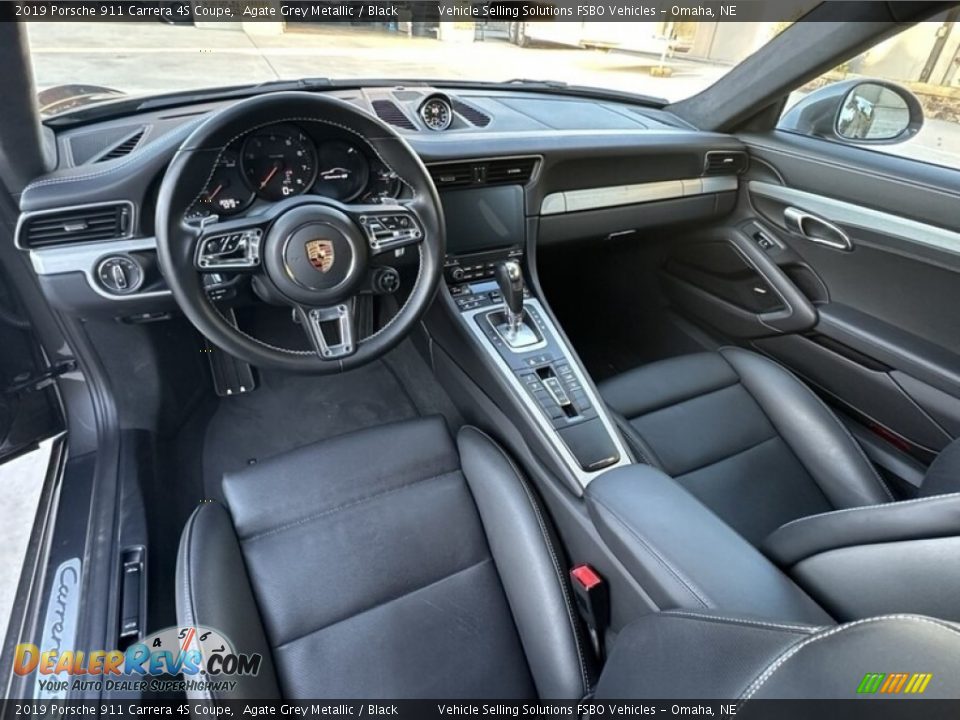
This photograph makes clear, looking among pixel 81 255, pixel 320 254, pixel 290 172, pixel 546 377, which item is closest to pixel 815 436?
pixel 546 377

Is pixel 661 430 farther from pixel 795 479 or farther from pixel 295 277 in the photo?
pixel 295 277

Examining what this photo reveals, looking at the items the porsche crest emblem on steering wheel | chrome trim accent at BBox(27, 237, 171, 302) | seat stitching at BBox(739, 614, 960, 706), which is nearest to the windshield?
chrome trim accent at BBox(27, 237, 171, 302)

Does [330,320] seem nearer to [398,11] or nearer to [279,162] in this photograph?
[279,162]

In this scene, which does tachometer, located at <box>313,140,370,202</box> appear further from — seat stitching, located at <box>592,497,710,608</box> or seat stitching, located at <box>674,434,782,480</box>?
seat stitching, located at <box>674,434,782,480</box>

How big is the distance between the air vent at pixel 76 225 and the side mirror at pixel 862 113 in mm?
2092

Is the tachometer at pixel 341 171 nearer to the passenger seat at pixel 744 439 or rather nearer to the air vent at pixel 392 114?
the air vent at pixel 392 114

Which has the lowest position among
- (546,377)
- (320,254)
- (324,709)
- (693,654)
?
(324,709)

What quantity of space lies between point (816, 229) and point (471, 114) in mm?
1185

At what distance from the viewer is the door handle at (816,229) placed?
1821 millimetres

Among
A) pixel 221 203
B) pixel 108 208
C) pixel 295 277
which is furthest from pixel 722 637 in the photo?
pixel 108 208

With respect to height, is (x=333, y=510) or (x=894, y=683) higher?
(x=894, y=683)

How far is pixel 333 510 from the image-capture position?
1.35 m

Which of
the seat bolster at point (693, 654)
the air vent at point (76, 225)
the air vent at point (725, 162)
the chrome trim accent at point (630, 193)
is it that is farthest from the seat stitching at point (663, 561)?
the air vent at point (725, 162)

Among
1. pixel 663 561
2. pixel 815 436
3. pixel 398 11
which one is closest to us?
pixel 663 561
